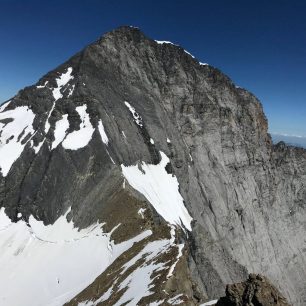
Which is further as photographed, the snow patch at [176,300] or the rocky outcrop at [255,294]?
the snow patch at [176,300]

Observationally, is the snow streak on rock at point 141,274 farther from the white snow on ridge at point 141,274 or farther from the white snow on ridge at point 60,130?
the white snow on ridge at point 60,130

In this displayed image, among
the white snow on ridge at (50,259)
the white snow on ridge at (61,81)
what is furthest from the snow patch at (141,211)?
the white snow on ridge at (61,81)

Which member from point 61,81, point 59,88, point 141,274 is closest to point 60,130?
point 59,88

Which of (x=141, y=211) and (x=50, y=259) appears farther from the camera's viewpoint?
(x=50, y=259)

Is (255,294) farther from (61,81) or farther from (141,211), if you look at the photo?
(61,81)

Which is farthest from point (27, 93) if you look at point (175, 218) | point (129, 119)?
point (175, 218)

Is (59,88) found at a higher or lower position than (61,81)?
lower
